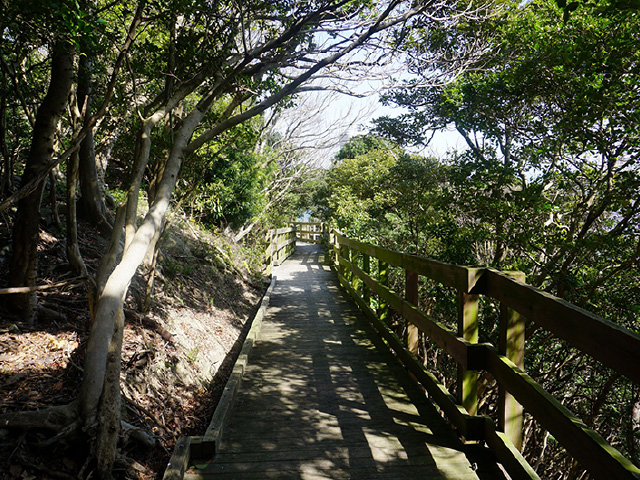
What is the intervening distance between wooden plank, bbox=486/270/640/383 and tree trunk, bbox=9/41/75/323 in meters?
3.74

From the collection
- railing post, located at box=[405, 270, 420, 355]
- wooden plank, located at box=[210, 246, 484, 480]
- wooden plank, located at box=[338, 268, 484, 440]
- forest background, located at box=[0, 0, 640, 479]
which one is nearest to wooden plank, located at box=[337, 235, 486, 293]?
railing post, located at box=[405, 270, 420, 355]

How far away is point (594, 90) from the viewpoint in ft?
15.6

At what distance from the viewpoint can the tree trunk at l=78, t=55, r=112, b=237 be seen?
4.31m

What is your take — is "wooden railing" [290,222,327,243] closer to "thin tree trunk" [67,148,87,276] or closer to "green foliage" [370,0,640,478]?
"green foliage" [370,0,640,478]

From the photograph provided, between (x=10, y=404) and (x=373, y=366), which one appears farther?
(x=373, y=366)

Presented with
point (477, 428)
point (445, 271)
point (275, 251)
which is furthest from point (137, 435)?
point (275, 251)

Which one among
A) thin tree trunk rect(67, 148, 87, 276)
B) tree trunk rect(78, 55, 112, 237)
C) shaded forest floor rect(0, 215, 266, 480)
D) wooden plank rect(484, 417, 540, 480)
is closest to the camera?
wooden plank rect(484, 417, 540, 480)

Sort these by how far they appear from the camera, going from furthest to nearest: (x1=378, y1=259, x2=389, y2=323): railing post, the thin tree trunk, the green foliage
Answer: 1. (x1=378, y1=259, x2=389, y2=323): railing post
2. the green foliage
3. the thin tree trunk

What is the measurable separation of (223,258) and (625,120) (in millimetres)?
8196

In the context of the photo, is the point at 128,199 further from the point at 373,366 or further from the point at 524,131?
the point at 524,131

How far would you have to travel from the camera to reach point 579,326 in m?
1.73

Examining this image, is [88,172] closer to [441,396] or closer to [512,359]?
[441,396]

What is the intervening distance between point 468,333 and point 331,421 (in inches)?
51.3

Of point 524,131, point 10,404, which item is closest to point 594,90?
point 524,131
